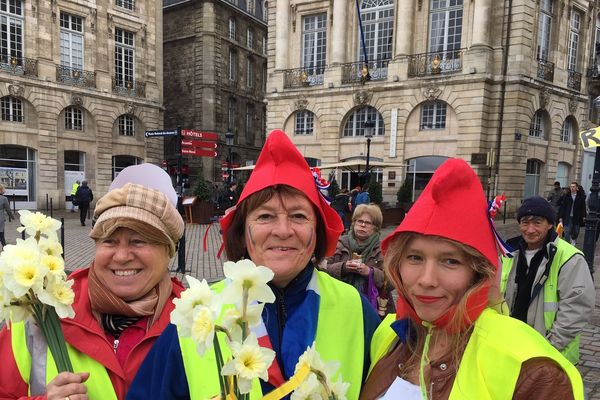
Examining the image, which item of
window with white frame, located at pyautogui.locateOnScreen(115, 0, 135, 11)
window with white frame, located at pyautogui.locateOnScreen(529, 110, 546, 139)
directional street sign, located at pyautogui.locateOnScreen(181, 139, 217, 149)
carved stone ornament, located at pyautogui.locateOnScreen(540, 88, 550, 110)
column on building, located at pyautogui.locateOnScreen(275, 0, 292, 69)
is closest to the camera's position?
directional street sign, located at pyautogui.locateOnScreen(181, 139, 217, 149)

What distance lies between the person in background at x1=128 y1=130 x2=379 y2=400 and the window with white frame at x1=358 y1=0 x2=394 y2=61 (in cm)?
2322

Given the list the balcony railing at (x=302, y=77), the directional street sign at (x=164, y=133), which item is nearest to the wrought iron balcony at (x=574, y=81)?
the balcony railing at (x=302, y=77)

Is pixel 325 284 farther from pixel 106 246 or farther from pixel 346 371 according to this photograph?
pixel 106 246

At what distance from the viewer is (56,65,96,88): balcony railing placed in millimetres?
25062

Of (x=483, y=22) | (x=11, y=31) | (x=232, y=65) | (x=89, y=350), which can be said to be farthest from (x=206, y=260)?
(x=232, y=65)

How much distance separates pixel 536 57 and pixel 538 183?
6.55m

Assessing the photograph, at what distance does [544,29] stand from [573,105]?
4.62 m

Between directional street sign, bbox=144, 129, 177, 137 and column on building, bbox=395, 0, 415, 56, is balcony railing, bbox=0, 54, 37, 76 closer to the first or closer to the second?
directional street sign, bbox=144, 129, 177, 137

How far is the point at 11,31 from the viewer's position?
2347 centimetres

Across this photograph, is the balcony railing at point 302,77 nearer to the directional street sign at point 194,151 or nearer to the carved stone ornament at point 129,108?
the carved stone ornament at point 129,108

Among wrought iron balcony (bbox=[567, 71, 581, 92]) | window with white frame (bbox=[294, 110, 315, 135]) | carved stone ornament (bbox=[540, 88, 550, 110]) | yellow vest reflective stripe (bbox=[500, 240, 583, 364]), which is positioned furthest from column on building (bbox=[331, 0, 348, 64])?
yellow vest reflective stripe (bbox=[500, 240, 583, 364])

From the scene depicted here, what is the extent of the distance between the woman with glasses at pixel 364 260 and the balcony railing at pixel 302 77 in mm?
21593

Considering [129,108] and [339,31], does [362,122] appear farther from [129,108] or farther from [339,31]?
[129,108]

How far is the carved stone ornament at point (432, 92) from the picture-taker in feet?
69.5
